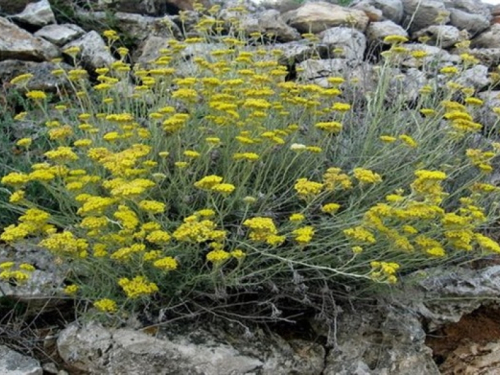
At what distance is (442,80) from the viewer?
5.23 metres

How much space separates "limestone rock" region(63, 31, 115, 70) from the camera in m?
5.03

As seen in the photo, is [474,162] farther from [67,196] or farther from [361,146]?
[67,196]

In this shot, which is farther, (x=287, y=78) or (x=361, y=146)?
(x=287, y=78)

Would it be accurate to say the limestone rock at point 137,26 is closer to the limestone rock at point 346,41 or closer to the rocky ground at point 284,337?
the rocky ground at point 284,337

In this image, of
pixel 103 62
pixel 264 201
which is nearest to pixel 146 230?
pixel 264 201

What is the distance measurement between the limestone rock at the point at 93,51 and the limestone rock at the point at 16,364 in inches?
105

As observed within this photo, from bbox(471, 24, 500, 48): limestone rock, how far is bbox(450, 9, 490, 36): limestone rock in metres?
0.08

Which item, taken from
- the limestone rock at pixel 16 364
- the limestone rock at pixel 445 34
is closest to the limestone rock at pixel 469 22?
the limestone rock at pixel 445 34

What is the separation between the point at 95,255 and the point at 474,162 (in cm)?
187

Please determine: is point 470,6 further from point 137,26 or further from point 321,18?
point 137,26

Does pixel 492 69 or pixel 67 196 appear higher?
pixel 67 196

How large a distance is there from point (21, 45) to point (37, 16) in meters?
0.61

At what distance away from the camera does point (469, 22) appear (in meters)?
6.78

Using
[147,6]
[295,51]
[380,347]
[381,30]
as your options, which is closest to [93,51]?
[147,6]
